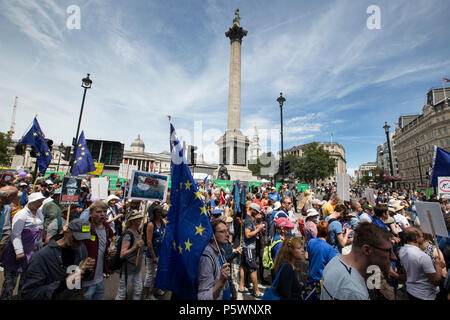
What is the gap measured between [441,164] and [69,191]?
10.3m

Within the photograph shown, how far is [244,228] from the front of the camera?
183 inches

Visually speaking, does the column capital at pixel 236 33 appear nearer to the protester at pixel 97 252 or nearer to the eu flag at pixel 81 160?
the eu flag at pixel 81 160

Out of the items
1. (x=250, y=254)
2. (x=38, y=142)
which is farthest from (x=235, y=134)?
(x=250, y=254)

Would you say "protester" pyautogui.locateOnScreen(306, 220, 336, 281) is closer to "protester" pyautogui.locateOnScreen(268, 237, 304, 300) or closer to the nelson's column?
"protester" pyautogui.locateOnScreen(268, 237, 304, 300)

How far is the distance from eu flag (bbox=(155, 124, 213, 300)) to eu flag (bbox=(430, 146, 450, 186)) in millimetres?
7497

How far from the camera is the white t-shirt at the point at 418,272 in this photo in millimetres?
2881

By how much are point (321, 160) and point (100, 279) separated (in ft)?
223

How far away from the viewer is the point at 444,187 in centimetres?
611

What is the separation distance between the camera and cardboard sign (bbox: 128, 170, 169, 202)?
4.02 metres

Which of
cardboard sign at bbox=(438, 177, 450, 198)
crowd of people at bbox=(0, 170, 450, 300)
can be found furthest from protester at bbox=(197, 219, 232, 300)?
cardboard sign at bbox=(438, 177, 450, 198)

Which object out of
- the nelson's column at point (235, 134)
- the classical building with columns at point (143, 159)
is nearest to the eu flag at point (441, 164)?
the nelson's column at point (235, 134)

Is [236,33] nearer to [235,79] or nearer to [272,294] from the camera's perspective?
[235,79]
